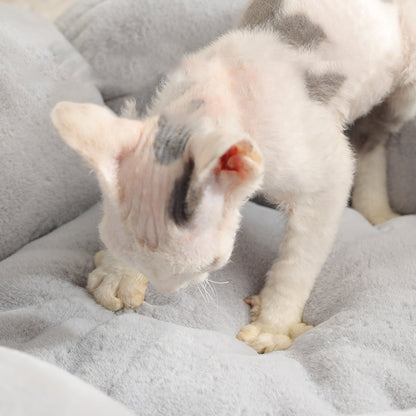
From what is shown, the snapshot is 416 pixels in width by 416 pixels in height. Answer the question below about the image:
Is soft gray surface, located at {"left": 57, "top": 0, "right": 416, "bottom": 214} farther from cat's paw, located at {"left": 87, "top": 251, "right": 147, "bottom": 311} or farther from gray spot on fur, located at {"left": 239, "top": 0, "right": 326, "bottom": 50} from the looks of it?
cat's paw, located at {"left": 87, "top": 251, "right": 147, "bottom": 311}

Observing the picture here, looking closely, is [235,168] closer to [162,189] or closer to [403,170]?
[162,189]

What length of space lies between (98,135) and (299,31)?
560mm

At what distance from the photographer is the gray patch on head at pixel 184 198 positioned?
0.76 metres

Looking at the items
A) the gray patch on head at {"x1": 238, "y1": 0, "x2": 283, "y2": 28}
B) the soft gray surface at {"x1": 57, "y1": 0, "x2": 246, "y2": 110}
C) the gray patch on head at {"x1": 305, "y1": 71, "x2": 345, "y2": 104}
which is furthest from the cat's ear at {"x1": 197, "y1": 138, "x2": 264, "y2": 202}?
the soft gray surface at {"x1": 57, "y1": 0, "x2": 246, "y2": 110}

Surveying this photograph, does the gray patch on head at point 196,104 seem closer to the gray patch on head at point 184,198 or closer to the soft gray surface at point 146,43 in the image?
the gray patch on head at point 184,198

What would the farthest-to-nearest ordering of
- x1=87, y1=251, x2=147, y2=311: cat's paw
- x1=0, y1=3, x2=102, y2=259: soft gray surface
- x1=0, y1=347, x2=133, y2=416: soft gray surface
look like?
x1=0, y1=3, x2=102, y2=259: soft gray surface, x1=87, y1=251, x2=147, y2=311: cat's paw, x1=0, y1=347, x2=133, y2=416: soft gray surface

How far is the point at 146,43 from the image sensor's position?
1556 millimetres

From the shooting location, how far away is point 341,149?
115 centimetres

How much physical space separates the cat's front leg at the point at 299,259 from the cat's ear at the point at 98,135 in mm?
446

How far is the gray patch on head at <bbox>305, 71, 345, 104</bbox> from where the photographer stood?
3.62 feet

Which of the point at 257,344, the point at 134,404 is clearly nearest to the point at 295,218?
the point at 257,344

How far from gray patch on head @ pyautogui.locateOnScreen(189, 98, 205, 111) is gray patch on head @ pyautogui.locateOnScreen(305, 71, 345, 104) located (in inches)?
11.2

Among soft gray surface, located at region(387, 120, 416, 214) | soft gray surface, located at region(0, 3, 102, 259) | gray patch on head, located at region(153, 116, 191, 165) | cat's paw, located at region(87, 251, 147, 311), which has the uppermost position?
gray patch on head, located at region(153, 116, 191, 165)

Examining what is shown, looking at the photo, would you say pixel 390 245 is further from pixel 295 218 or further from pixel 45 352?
pixel 45 352
